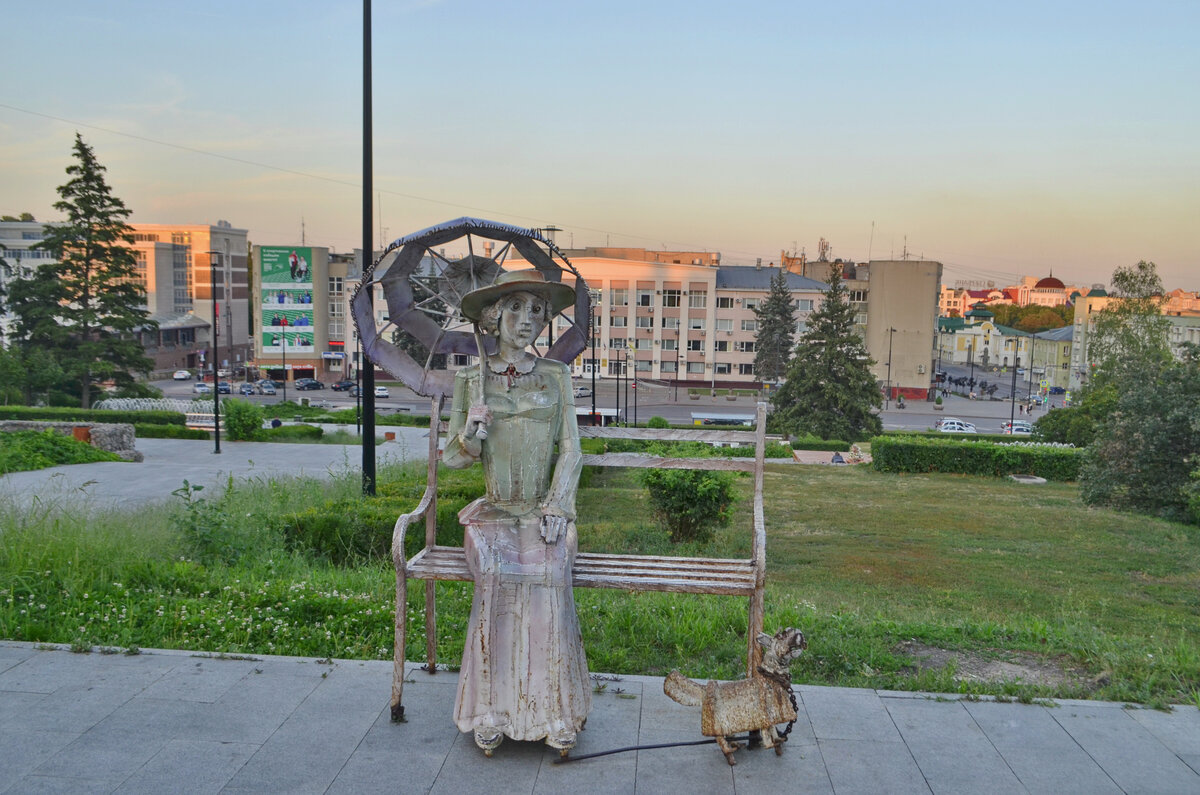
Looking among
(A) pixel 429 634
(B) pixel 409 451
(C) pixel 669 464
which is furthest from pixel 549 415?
(B) pixel 409 451

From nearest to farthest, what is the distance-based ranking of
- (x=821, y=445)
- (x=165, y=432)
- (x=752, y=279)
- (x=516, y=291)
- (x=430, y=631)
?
(x=516, y=291) < (x=430, y=631) < (x=165, y=432) < (x=821, y=445) < (x=752, y=279)

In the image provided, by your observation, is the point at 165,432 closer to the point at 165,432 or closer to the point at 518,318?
the point at 165,432

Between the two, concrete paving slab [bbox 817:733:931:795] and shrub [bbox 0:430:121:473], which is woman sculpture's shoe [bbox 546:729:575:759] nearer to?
concrete paving slab [bbox 817:733:931:795]

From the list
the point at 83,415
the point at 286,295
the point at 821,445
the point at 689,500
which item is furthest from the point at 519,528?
the point at 286,295

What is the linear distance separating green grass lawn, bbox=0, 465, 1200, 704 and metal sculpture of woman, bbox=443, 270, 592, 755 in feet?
4.00

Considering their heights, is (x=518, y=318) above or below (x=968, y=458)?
above

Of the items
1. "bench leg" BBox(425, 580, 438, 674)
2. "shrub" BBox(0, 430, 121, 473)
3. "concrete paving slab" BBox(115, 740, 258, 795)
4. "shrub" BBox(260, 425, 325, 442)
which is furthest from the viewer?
"shrub" BBox(260, 425, 325, 442)

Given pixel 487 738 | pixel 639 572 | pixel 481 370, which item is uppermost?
pixel 481 370

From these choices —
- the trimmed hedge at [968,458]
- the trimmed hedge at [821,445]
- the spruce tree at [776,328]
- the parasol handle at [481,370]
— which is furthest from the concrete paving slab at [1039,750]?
the spruce tree at [776,328]

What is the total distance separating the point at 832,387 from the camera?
38969 mm

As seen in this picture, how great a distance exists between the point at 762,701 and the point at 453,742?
5.09 feet

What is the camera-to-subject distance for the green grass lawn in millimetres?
5762

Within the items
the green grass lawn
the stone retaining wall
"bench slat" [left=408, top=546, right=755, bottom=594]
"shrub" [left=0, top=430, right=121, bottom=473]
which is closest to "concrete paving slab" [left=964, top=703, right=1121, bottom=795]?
the green grass lawn

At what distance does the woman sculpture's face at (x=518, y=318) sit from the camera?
4812 millimetres
